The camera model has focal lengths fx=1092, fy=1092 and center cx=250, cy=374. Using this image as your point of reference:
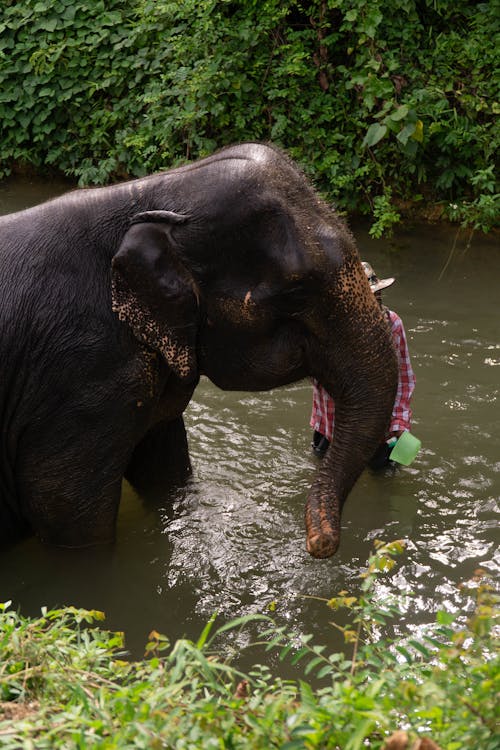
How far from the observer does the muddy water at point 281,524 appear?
421 centimetres

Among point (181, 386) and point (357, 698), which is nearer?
point (357, 698)

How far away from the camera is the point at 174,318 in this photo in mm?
3812

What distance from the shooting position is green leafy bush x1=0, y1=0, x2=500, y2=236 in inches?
300

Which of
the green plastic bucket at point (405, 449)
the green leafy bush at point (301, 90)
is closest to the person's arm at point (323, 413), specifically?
the green plastic bucket at point (405, 449)

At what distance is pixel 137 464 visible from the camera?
4.91 metres

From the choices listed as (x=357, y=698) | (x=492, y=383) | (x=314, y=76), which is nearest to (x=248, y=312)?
(x=357, y=698)

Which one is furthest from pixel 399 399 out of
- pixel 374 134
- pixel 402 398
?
pixel 374 134

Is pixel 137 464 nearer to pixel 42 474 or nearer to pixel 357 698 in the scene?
pixel 42 474

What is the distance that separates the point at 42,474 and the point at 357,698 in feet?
6.41

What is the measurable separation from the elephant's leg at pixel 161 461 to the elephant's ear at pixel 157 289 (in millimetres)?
894

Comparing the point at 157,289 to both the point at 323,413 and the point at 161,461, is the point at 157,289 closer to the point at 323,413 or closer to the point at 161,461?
the point at 161,461

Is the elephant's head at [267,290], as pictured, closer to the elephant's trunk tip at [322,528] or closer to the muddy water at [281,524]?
the elephant's trunk tip at [322,528]

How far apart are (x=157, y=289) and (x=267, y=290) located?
38 cm

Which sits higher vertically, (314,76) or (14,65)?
(14,65)
